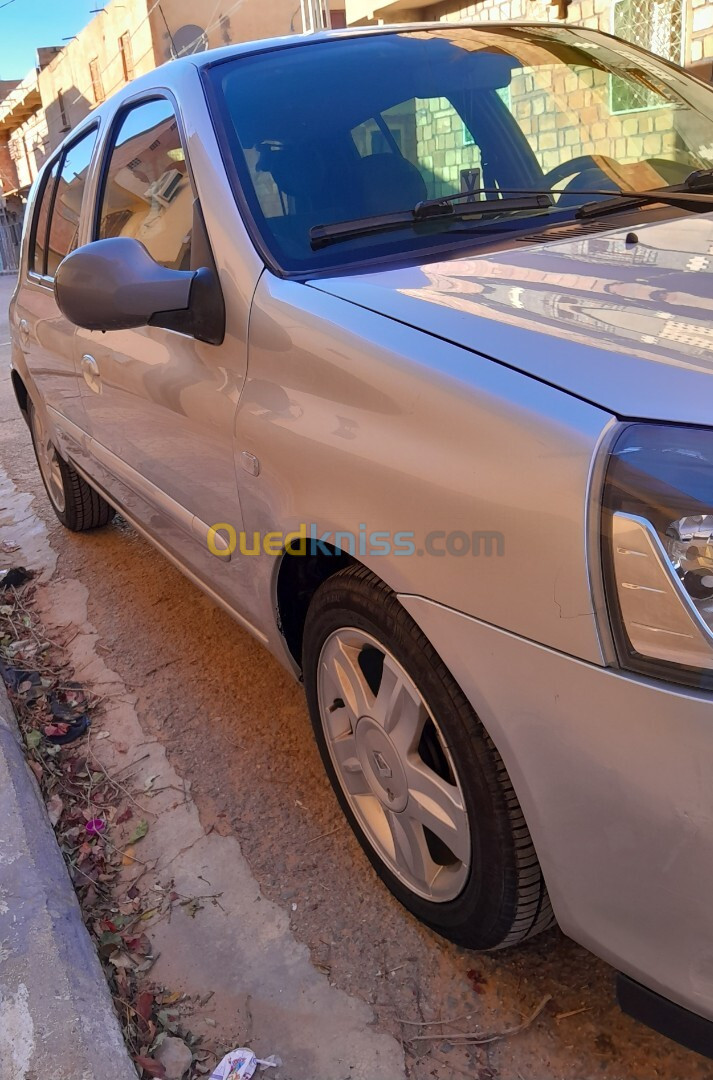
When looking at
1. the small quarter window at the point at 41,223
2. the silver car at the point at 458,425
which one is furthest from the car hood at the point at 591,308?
the small quarter window at the point at 41,223

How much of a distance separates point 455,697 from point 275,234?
113 centimetres

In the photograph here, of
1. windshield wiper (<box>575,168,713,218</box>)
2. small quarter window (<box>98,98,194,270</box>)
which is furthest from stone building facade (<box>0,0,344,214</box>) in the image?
windshield wiper (<box>575,168,713,218</box>)

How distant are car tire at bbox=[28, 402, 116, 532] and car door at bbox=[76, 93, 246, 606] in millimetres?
1281

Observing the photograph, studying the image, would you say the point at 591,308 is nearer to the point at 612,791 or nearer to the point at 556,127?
the point at 612,791

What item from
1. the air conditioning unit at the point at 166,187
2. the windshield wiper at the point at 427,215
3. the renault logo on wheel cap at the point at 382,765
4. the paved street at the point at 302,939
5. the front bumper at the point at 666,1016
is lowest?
the paved street at the point at 302,939

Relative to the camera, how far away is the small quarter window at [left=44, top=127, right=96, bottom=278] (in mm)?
3230

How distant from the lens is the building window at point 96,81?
81.8ft

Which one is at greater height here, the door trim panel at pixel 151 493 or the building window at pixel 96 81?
the building window at pixel 96 81

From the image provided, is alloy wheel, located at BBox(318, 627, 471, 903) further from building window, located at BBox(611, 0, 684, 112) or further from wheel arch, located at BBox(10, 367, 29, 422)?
building window, located at BBox(611, 0, 684, 112)

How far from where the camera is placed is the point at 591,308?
143cm

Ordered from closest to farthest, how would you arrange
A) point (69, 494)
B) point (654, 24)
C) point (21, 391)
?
point (69, 494), point (21, 391), point (654, 24)

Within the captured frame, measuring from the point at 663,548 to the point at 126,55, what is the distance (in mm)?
25458

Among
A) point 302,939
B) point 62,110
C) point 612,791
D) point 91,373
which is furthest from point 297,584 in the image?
point 62,110

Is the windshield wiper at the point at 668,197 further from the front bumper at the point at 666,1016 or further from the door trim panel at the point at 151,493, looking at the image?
the front bumper at the point at 666,1016
